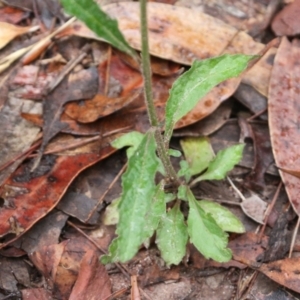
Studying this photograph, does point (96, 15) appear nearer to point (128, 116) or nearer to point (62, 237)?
point (128, 116)

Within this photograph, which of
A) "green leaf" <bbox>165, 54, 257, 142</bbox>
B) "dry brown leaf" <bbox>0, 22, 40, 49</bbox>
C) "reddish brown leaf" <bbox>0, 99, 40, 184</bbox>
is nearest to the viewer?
"green leaf" <bbox>165, 54, 257, 142</bbox>

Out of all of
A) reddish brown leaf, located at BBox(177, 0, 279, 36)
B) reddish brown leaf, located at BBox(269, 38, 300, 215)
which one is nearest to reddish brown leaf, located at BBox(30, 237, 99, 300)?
reddish brown leaf, located at BBox(269, 38, 300, 215)

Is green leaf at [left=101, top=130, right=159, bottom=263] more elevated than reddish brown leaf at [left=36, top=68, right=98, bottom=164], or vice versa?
green leaf at [left=101, top=130, right=159, bottom=263]

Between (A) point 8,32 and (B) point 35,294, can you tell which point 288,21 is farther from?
(B) point 35,294

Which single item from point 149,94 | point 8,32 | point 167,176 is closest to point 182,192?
point 167,176

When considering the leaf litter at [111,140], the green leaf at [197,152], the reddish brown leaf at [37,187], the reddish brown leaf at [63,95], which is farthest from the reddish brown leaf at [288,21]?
the reddish brown leaf at [37,187]

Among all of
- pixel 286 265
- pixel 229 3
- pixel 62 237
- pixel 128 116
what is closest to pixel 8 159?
pixel 62 237

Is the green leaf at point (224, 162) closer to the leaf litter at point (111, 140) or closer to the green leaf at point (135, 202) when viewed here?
the leaf litter at point (111, 140)

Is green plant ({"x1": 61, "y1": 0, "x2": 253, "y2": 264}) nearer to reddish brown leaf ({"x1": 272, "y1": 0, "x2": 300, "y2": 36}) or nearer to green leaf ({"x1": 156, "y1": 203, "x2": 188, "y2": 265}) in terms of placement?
green leaf ({"x1": 156, "y1": 203, "x2": 188, "y2": 265})

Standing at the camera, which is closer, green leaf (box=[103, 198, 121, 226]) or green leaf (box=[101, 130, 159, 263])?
green leaf (box=[101, 130, 159, 263])
